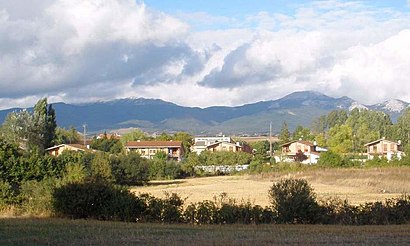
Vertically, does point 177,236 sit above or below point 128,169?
below

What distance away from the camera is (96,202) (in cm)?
2694

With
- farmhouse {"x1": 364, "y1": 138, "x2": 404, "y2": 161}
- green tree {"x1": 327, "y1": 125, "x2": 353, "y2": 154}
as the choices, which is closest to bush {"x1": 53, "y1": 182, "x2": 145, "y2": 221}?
green tree {"x1": 327, "y1": 125, "x2": 353, "y2": 154}

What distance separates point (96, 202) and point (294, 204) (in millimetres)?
8422

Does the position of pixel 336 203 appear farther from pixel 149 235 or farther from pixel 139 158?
pixel 139 158

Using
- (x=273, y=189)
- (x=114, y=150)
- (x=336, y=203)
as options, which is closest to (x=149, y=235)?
(x=273, y=189)

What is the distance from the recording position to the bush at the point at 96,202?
2612cm

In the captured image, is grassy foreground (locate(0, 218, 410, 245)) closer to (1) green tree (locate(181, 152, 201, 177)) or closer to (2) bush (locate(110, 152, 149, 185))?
(2) bush (locate(110, 152, 149, 185))

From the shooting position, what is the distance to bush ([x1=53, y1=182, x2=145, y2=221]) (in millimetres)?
26125

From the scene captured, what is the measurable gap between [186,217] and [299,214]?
4639 millimetres

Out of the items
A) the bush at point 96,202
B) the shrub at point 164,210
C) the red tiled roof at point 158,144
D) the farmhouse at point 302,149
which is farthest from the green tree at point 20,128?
the shrub at point 164,210

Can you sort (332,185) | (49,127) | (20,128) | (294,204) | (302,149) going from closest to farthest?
(294,204), (332,185), (20,128), (49,127), (302,149)

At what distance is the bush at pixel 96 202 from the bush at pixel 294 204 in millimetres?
5632

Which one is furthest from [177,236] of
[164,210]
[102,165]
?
[102,165]

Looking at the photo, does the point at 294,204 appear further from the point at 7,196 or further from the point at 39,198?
the point at 7,196
